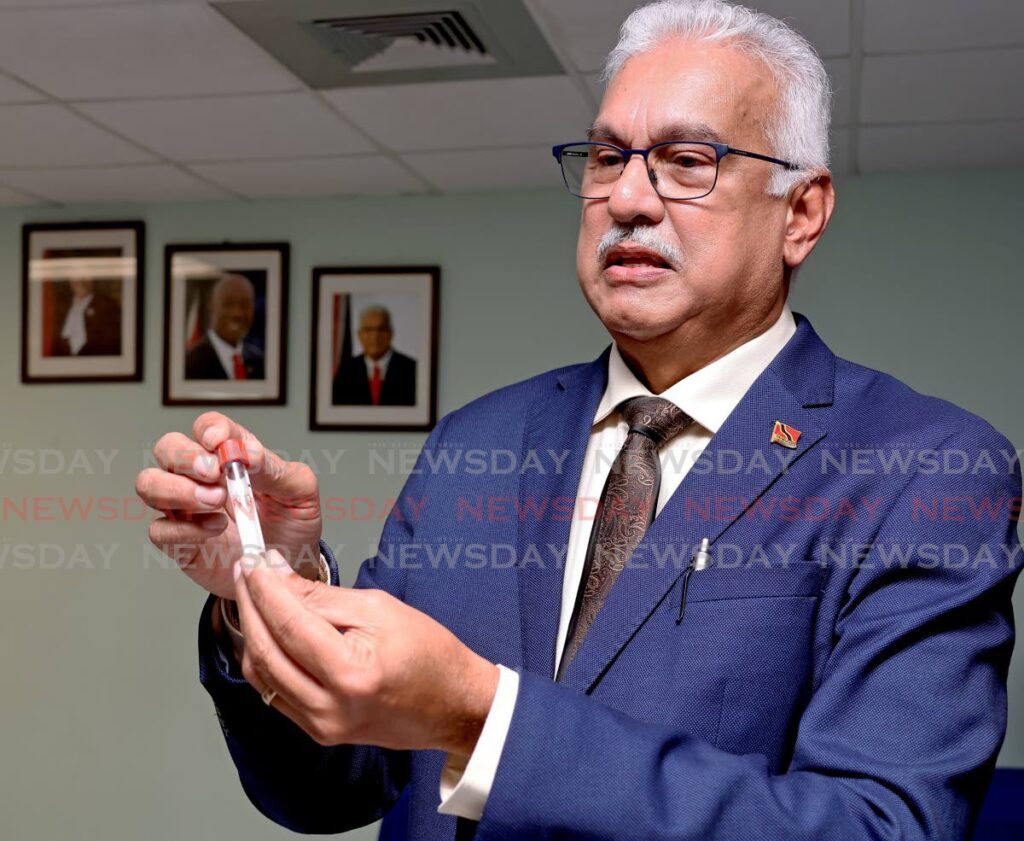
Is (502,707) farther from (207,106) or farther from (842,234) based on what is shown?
(842,234)

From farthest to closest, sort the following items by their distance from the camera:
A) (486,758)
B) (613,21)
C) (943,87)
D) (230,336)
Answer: (230,336), (943,87), (613,21), (486,758)

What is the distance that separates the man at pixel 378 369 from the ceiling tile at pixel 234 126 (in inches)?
31.1

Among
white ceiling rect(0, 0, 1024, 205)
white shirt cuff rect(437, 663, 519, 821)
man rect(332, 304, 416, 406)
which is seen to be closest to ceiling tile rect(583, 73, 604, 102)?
white ceiling rect(0, 0, 1024, 205)

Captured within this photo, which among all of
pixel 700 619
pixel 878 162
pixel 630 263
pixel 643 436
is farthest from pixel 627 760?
pixel 878 162

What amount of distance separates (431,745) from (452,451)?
0.65 meters

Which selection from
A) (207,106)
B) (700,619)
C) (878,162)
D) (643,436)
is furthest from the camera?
(878,162)

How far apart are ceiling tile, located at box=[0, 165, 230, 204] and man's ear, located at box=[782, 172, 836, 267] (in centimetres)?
335

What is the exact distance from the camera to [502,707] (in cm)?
97

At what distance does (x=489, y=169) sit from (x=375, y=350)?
0.89 meters

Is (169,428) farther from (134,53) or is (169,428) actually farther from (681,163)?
(681,163)

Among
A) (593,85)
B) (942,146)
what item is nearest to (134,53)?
(593,85)

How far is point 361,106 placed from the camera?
3.65 metres

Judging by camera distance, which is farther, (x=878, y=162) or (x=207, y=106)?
(x=878, y=162)

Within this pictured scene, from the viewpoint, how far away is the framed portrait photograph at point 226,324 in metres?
4.83
